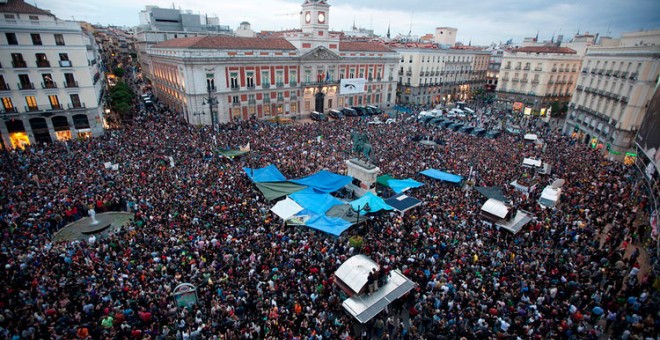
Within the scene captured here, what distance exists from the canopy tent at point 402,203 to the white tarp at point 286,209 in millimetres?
5520

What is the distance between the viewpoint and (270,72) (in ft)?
147

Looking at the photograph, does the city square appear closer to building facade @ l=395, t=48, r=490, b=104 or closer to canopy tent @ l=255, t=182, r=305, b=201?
canopy tent @ l=255, t=182, r=305, b=201

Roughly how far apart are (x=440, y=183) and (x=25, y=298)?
2329cm

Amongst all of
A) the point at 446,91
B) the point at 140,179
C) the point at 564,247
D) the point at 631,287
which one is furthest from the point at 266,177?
the point at 446,91

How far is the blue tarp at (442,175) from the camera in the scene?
23.7 m

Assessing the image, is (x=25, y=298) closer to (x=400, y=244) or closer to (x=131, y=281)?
(x=131, y=281)

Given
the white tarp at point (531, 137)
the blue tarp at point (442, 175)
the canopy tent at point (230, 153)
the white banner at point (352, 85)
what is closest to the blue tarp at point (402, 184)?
the blue tarp at point (442, 175)

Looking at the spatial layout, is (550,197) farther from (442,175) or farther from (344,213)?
(344,213)

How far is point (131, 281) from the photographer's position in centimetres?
1242

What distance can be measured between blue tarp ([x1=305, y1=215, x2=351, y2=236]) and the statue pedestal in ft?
16.8

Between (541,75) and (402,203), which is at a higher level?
(541,75)

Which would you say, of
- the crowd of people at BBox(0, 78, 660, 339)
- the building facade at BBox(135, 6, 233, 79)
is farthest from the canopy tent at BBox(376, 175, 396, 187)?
the building facade at BBox(135, 6, 233, 79)

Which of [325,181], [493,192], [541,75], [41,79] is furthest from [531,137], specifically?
[41,79]

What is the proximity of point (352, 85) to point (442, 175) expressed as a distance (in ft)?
106
